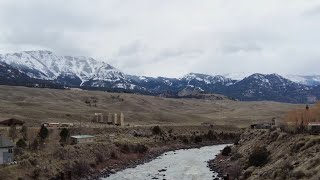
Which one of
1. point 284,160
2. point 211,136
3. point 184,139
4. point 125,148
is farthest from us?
point 211,136

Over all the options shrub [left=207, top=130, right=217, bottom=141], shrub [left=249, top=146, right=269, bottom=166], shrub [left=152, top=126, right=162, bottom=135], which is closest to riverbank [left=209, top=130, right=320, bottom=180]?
shrub [left=249, top=146, right=269, bottom=166]

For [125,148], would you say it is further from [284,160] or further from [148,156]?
[284,160]

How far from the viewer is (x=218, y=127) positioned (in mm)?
181625

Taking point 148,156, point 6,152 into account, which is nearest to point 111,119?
point 148,156

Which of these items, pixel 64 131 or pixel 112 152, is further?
pixel 64 131

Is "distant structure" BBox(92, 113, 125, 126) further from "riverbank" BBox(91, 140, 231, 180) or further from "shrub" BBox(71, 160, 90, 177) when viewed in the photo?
"shrub" BBox(71, 160, 90, 177)

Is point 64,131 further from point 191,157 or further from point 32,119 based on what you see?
point 32,119

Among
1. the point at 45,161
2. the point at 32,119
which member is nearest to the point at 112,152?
the point at 45,161

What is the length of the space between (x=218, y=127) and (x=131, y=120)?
39.0m

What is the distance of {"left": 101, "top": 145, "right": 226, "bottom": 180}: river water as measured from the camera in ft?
246

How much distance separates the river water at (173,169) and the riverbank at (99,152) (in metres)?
3.17

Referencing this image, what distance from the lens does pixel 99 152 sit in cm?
9181

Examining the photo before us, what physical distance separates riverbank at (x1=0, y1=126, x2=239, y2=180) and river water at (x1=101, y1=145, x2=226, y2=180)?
10.4ft

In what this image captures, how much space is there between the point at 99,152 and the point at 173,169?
16094 mm
